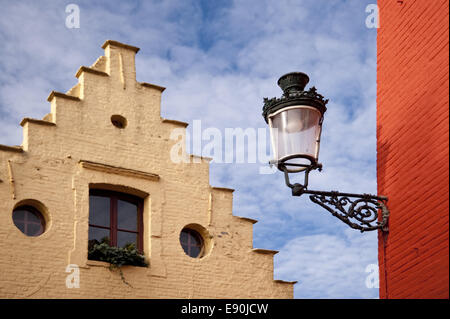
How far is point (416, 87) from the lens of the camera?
942 cm

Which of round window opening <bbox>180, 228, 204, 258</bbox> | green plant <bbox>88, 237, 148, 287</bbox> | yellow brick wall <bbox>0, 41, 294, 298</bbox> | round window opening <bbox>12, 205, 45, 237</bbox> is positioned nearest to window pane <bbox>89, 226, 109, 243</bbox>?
green plant <bbox>88, 237, 148, 287</bbox>

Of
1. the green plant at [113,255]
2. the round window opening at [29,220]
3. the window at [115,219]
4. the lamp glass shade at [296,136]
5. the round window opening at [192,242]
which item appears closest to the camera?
the lamp glass shade at [296,136]

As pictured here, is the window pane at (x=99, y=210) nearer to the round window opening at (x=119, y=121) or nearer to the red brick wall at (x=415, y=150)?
the round window opening at (x=119, y=121)

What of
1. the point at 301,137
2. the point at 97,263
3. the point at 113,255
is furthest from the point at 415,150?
the point at 97,263

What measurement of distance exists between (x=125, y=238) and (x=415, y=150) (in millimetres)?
6387

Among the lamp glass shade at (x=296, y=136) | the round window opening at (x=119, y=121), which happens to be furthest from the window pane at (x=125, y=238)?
the lamp glass shade at (x=296, y=136)

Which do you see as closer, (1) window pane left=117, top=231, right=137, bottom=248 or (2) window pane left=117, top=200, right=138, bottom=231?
(1) window pane left=117, top=231, right=137, bottom=248

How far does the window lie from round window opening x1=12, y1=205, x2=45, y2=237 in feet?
2.90

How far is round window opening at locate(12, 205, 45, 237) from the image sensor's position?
1306 cm

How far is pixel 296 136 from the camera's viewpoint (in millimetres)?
8195

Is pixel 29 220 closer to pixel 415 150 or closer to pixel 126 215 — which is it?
pixel 126 215

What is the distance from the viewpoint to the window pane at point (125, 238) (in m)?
13.9

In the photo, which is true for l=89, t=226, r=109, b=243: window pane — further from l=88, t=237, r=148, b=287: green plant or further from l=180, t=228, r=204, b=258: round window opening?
l=180, t=228, r=204, b=258: round window opening
